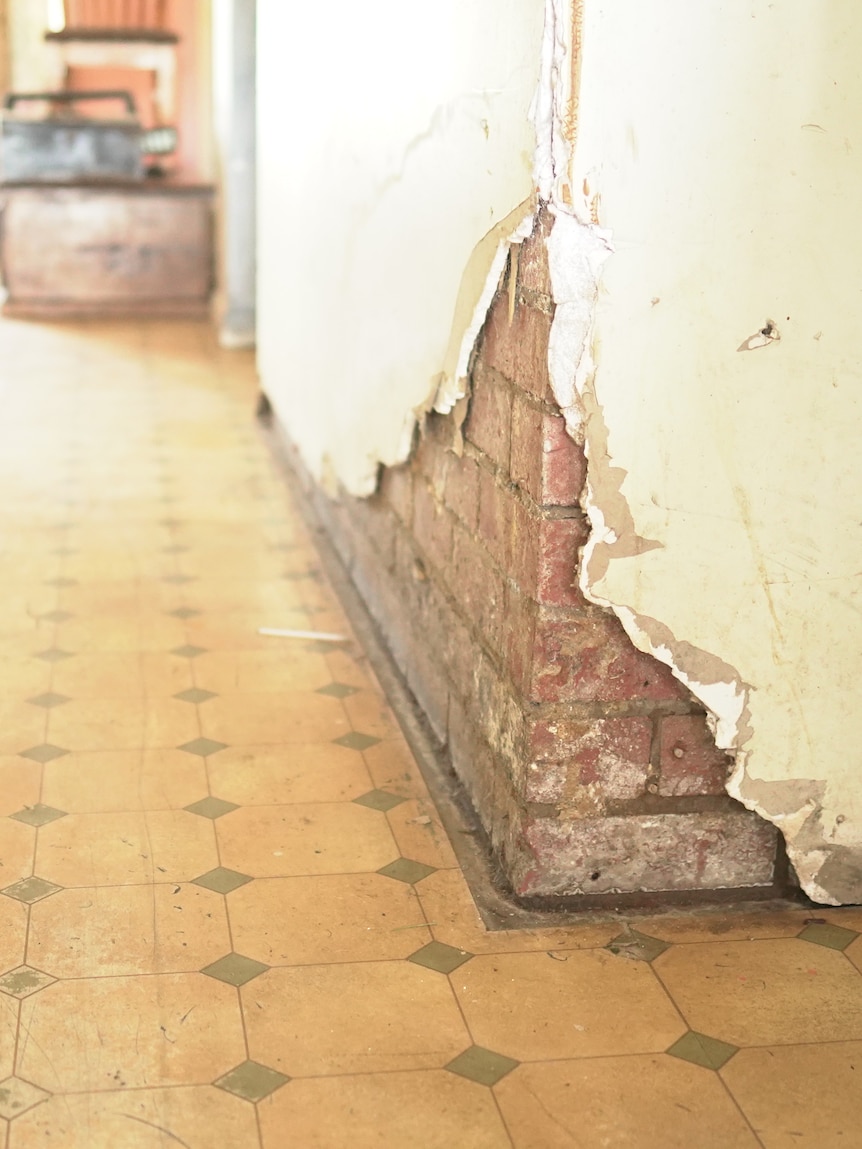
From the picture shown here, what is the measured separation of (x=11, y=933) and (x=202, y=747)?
39.9 inches

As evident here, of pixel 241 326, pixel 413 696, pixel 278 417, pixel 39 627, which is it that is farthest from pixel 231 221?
pixel 413 696

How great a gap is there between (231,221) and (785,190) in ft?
26.2

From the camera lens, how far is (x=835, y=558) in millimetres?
2902

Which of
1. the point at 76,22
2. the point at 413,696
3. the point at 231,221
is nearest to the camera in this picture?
the point at 413,696

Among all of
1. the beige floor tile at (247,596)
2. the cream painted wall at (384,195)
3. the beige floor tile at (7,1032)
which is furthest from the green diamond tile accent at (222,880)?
the beige floor tile at (247,596)

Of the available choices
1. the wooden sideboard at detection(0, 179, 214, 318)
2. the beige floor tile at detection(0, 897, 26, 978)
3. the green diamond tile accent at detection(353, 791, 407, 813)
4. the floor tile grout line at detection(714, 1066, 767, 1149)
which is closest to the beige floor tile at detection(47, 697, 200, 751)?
the green diamond tile accent at detection(353, 791, 407, 813)

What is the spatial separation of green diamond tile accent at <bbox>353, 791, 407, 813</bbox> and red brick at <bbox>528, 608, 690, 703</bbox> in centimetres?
76

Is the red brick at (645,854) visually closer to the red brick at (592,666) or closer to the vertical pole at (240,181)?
the red brick at (592,666)

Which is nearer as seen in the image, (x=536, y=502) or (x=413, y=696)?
(x=536, y=502)

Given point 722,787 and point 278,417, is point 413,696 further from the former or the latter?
point 278,417

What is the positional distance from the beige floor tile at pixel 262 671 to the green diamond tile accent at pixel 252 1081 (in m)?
1.84

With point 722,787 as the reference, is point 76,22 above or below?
above

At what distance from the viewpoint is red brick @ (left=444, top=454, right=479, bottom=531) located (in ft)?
11.3

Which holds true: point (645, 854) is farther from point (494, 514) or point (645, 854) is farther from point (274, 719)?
point (274, 719)
